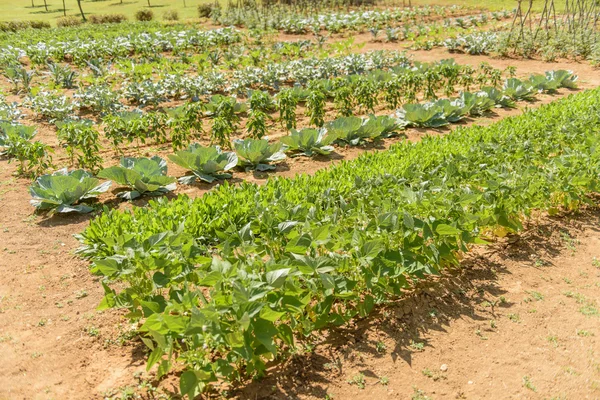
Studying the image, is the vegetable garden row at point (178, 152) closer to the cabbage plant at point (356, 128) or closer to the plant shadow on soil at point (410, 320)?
the cabbage plant at point (356, 128)

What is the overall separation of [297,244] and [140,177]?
3.16m

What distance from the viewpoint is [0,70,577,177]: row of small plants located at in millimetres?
6848

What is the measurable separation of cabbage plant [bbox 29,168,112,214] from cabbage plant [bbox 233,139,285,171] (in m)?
2.04

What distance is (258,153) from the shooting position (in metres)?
6.90

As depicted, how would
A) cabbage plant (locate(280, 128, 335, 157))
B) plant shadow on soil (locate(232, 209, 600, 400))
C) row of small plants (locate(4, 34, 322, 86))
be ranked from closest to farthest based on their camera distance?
plant shadow on soil (locate(232, 209, 600, 400))
cabbage plant (locate(280, 128, 335, 157))
row of small plants (locate(4, 34, 322, 86))

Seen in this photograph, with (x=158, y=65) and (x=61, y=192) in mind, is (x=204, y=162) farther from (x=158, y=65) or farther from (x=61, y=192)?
(x=158, y=65)

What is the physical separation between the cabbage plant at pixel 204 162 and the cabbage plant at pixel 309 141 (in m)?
1.17

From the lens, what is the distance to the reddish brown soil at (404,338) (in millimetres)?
3174

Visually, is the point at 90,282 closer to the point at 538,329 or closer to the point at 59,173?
the point at 59,173

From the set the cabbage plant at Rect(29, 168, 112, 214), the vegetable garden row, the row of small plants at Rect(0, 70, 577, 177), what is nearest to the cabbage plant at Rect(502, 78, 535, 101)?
the row of small plants at Rect(0, 70, 577, 177)

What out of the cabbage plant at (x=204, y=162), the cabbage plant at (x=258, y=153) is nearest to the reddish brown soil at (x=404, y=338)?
the cabbage plant at (x=204, y=162)

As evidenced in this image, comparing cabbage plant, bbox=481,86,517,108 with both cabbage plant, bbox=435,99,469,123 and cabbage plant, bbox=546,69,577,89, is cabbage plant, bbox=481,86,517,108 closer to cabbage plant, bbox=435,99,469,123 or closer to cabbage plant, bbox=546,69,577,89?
cabbage plant, bbox=435,99,469,123

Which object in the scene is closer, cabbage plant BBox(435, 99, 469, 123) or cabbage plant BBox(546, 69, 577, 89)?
cabbage plant BBox(435, 99, 469, 123)

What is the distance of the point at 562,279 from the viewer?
4.42 m
